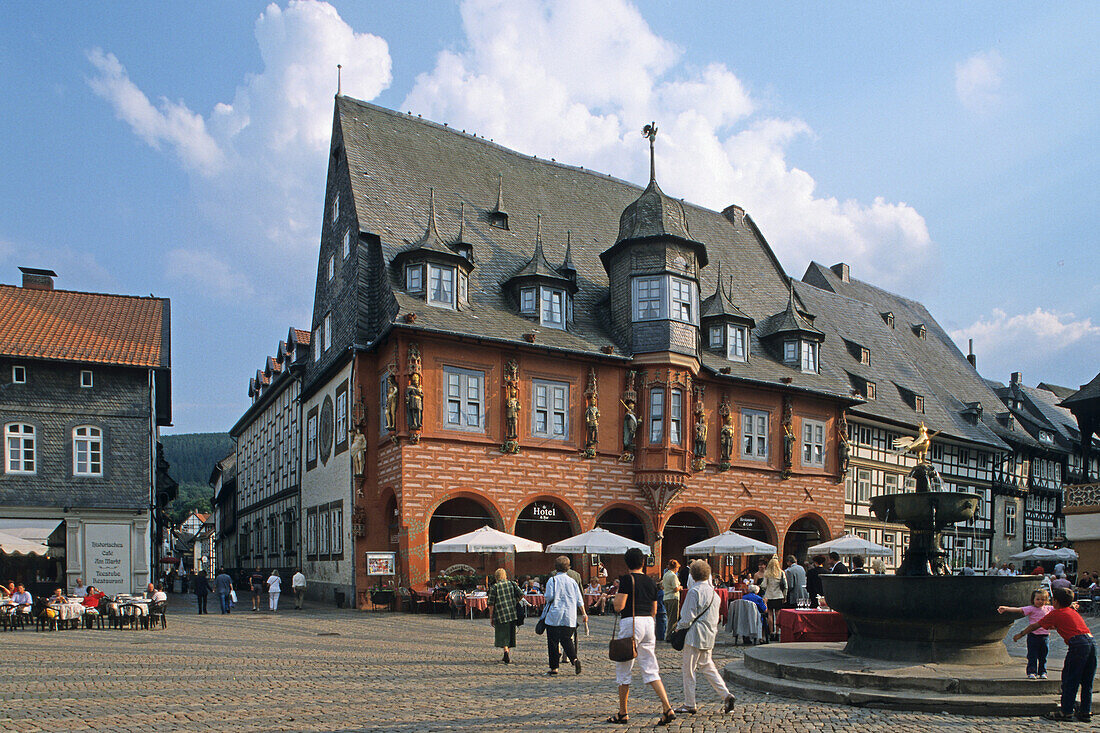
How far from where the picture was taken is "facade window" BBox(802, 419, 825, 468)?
35.7 meters

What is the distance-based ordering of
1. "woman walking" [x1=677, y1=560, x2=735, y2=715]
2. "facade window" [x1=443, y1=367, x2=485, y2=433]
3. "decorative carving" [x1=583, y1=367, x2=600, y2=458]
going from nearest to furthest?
"woman walking" [x1=677, y1=560, x2=735, y2=715] < "facade window" [x1=443, y1=367, x2=485, y2=433] < "decorative carving" [x1=583, y1=367, x2=600, y2=458]

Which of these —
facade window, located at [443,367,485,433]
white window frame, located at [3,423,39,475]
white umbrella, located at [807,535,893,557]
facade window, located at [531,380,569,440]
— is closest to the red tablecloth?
white umbrella, located at [807,535,893,557]

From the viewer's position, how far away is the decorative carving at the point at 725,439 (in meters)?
32.7

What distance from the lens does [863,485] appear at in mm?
41438

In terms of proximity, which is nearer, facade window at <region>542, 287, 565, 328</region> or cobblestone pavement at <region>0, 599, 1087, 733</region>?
cobblestone pavement at <region>0, 599, 1087, 733</region>

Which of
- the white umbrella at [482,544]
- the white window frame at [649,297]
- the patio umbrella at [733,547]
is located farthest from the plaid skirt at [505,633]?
the white window frame at [649,297]

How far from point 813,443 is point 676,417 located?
7749mm

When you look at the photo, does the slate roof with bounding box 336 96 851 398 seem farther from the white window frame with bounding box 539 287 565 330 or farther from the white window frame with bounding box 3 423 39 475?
the white window frame with bounding box 3 423 39 475

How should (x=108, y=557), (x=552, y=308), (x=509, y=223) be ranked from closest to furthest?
(x=108, y=557) < (x=552, y=308) < (x=509, y=223)

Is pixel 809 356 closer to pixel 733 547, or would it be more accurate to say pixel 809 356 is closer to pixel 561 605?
pixel 733 547

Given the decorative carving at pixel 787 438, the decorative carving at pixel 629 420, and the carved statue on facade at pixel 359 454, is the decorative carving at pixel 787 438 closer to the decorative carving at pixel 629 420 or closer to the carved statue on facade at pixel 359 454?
the decorative carving at pixel 629 420

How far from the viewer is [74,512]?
30.0 m

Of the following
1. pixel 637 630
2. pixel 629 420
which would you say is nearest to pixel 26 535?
pixel 629 420

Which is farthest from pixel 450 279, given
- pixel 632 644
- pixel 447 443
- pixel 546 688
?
pixel 632 644
